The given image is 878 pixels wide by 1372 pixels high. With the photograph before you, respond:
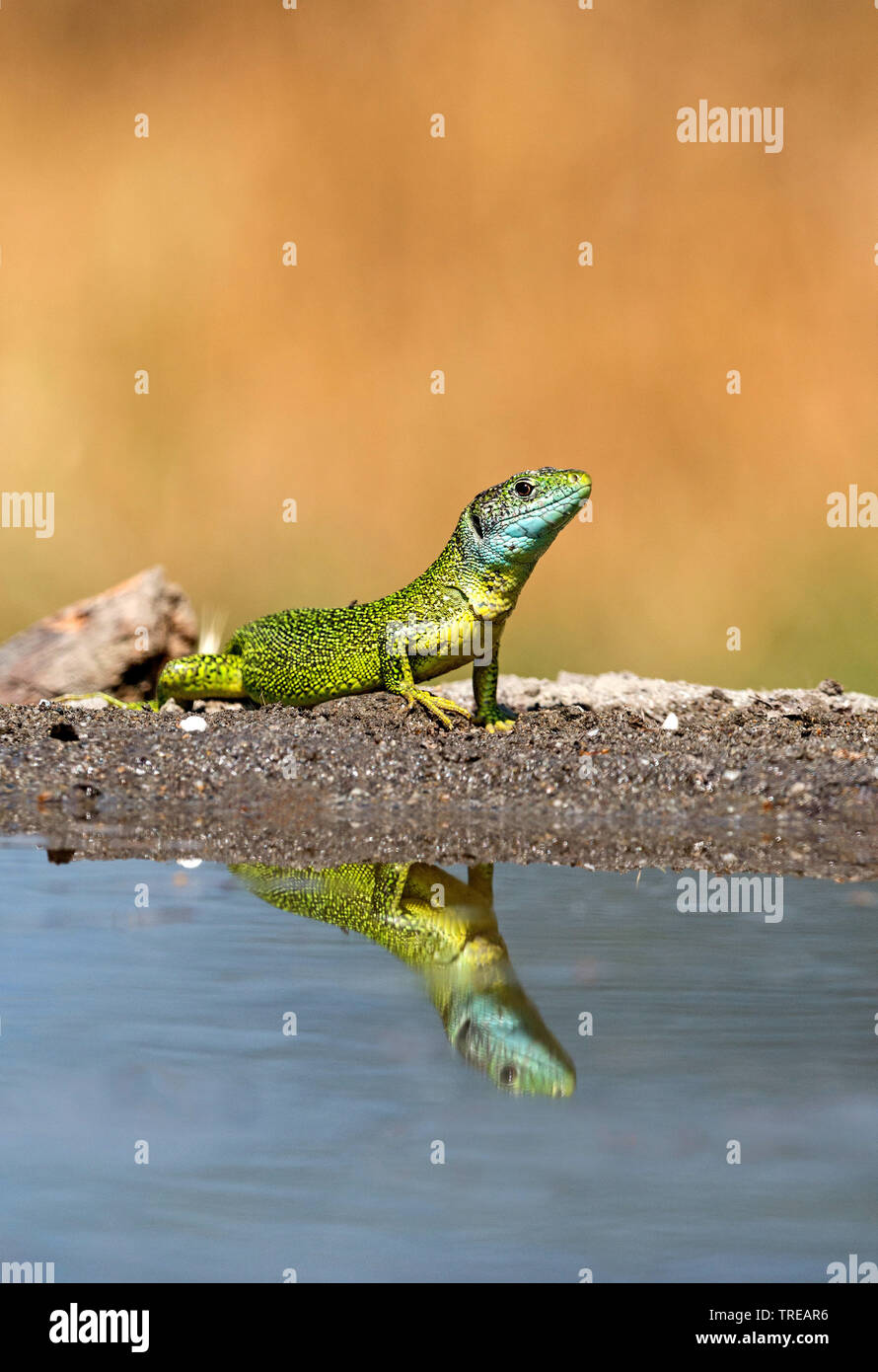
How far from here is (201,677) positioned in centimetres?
878

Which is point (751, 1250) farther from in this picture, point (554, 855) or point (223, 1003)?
point (554, 855)

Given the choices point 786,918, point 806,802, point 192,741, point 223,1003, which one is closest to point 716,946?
point 786,918

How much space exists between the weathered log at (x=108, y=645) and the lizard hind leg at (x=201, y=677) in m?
0.86

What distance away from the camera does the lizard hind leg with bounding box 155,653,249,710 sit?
8758 mm

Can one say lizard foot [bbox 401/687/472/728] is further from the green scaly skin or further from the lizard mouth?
the green scaly skin

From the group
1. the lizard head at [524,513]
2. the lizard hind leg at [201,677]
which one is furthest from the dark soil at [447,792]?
the lizard hind leg at [201,677]

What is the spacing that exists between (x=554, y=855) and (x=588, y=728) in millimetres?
2335

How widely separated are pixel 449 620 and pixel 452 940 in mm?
4253

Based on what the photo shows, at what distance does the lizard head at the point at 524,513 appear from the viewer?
733 centimetres

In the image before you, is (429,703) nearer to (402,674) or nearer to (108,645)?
(402,674)

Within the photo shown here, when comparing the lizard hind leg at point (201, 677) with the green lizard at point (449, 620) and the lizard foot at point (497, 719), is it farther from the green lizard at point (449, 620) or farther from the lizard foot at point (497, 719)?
the lizard foot at point (497, 719)

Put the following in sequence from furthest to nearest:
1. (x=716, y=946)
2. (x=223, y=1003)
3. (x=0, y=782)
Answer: (x=0, y=782) < (x=716, y=946) < (x=223, y=1003)

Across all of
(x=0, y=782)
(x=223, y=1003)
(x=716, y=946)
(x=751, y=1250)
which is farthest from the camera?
(x=0, y=782)

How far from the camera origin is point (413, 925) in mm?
3711
